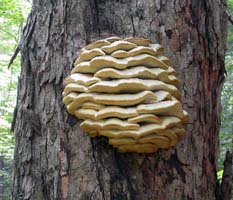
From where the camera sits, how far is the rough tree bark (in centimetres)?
120

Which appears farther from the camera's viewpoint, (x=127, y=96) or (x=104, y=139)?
(x=104, y=139)

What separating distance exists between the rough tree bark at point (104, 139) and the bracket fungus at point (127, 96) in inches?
3.8

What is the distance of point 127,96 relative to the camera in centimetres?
110

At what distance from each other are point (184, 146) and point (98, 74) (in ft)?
1.44

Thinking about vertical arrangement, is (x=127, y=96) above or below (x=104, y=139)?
above

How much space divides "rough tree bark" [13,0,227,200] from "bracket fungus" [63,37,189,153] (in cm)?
10

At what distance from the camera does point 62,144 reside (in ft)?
4.15

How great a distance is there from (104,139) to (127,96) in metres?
0.20

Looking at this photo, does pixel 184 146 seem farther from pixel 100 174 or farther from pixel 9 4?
pixel 9 4

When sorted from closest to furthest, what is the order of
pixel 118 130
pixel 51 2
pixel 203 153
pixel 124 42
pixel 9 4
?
1. pixel 118 130
2. pixel 124 42
3. pixel 203 153
4. pixel 51 2
5. pixel 9 4

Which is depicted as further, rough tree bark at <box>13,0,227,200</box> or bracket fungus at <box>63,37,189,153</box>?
rough tree bark at <box>13,0,227,200</box>

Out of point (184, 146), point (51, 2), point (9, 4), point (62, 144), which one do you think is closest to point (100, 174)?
point (62, 144)

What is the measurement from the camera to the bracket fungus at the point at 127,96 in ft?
3.55

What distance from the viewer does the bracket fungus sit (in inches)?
42.6
